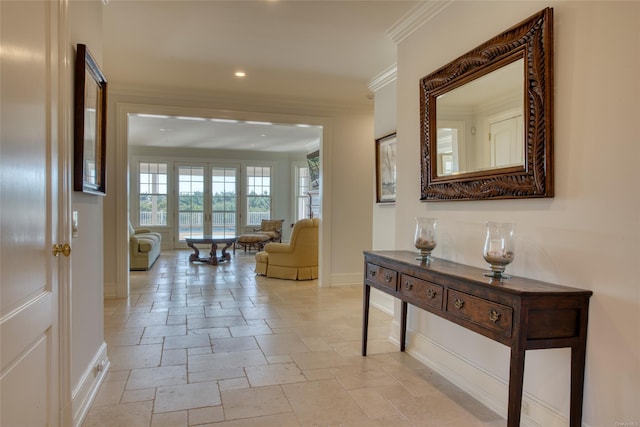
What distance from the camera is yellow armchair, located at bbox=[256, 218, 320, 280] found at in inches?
248

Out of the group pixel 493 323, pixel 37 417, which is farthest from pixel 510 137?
pixel 37 417

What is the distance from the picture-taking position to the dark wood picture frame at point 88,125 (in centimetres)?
210

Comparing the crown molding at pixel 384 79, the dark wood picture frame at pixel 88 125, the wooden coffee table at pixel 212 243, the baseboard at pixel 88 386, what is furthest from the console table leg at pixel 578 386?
the wooden coffee table at pixel 212 243

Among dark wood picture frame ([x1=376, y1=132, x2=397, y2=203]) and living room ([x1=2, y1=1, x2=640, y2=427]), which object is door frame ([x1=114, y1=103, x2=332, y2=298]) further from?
dark wood picture frame ([x1=376, y1=132, x2=397, y2=203])

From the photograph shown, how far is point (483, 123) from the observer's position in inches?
95.6

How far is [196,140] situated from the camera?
9.51 metres

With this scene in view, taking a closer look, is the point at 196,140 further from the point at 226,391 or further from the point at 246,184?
the point at 226,391

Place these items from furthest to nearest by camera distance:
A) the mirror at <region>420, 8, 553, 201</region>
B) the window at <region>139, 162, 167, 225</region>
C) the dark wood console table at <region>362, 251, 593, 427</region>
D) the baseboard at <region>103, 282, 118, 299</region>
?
1. the window at <region>139, 162, 167, 225</region>
2. the baseboard at <region>103, 282, 118, 299</region>
3. the mirror at <region>420, 8, 553, 201</region>
4. the dark wood console table at <region>362, 251, 593, 427</region>

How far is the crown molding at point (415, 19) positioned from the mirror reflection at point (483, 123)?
2.14 feet

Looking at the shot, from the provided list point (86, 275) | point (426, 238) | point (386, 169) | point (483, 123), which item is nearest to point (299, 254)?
point (386, 169)

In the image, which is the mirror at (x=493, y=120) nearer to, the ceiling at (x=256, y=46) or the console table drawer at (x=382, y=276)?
the console table drawer at (x=382, y=276)

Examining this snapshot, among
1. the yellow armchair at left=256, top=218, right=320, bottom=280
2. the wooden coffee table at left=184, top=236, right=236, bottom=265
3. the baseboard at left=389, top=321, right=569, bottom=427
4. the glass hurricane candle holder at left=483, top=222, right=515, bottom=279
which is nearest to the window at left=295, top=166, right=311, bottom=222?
the wooden coffee table at left=184, top=236, right=236, bottom=265

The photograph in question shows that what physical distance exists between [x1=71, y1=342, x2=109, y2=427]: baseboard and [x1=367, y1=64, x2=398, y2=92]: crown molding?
3702mm

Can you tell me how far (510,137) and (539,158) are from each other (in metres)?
0.26
